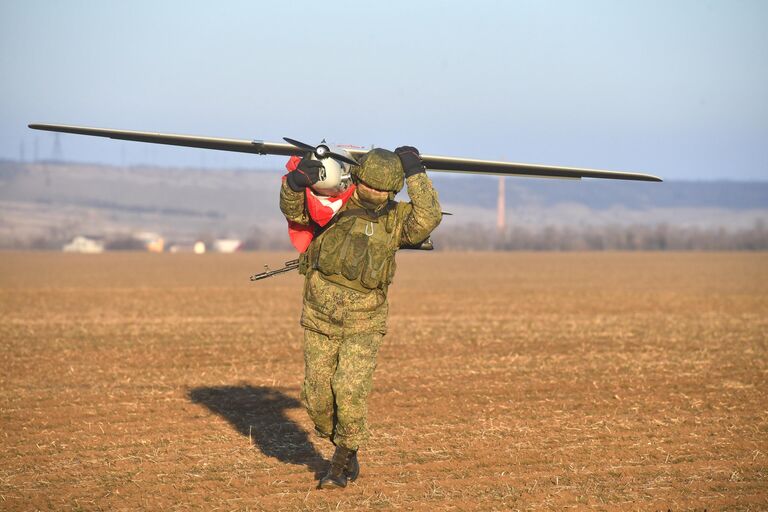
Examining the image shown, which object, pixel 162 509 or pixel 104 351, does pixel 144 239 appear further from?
pixel 162 509

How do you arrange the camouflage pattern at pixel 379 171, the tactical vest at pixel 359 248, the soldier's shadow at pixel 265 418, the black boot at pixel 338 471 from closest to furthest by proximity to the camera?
1. the camouflage pattern at pixel 379 171
2. the tactical vest at pixel 359 248
3. the black boot at pixel 338 471
4. the soldier's shadow at pixel 265 418

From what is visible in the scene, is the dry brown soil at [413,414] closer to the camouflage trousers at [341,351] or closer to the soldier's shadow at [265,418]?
the soldier's shadow at [265,418]

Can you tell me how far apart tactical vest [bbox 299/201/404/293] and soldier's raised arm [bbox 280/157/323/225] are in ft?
0.84

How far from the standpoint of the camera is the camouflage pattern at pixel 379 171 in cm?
860

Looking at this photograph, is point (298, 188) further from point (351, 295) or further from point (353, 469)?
point (353, 469)

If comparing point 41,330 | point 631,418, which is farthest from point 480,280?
point 631,418

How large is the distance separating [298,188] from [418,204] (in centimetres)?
92

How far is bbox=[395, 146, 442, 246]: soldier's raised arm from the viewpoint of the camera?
28.5 feet

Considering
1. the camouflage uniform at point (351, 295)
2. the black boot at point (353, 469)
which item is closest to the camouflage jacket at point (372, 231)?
the camouflage uniform at point (351, 295)

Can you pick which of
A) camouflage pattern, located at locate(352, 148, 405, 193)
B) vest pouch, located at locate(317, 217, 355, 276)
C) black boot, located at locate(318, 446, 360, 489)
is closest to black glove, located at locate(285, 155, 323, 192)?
camouflage pattern, located at locate(352, 148, 405, 193)

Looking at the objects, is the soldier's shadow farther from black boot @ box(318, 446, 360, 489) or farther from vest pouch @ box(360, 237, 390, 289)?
vest pouch @ box(360, 237, 390, 289)

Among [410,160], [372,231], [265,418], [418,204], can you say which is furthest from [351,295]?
[265,418]

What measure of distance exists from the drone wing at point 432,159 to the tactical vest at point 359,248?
0.51 meters

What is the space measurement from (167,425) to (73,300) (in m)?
24.2
